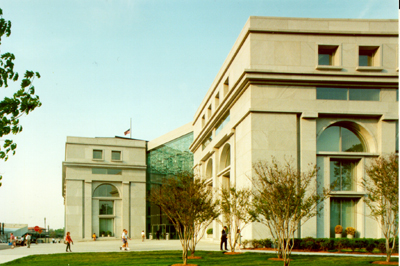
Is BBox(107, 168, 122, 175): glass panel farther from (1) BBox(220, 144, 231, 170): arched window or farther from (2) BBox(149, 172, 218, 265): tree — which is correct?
(2) BBox(149, 172, 218, 265): tree

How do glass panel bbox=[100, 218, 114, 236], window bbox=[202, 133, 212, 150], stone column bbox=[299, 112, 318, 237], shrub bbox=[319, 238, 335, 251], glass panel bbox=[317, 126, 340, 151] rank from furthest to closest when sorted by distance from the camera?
glass panel bbox=[100, 218, 114, 236] → window bbox=[202, 133, 212, 150] → glass panel bbox=[317, 126, 340, 151] → stone column bbox=[299, 112, 318, 237] → shrub bbox=[319, 238, 335, 251]

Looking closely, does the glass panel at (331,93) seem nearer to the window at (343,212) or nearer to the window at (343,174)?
the window at (343,174)

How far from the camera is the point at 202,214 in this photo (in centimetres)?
2150

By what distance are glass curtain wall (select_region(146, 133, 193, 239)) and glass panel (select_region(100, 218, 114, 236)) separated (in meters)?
5.80

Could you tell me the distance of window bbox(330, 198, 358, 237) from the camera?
96.7 ft

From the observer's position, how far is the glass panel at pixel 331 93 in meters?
29.9

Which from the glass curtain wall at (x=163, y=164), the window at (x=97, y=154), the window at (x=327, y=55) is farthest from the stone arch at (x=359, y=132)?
the window at (x=97, y=154)

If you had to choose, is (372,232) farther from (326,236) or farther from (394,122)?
(394,122)

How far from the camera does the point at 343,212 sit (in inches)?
1168

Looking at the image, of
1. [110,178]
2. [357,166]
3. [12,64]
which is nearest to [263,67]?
[357,166]

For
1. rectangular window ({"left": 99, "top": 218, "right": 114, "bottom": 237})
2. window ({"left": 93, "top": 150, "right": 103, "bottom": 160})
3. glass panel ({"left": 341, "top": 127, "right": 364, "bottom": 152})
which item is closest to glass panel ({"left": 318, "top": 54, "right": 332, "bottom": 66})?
glass panel ({"left": 341, "top": 127, "right": 364, "bottom": 152})

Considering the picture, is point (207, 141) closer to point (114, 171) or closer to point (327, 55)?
point (327, 55)

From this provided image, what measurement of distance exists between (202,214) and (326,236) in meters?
11.3

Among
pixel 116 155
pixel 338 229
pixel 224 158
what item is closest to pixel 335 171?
pixel 338 229
